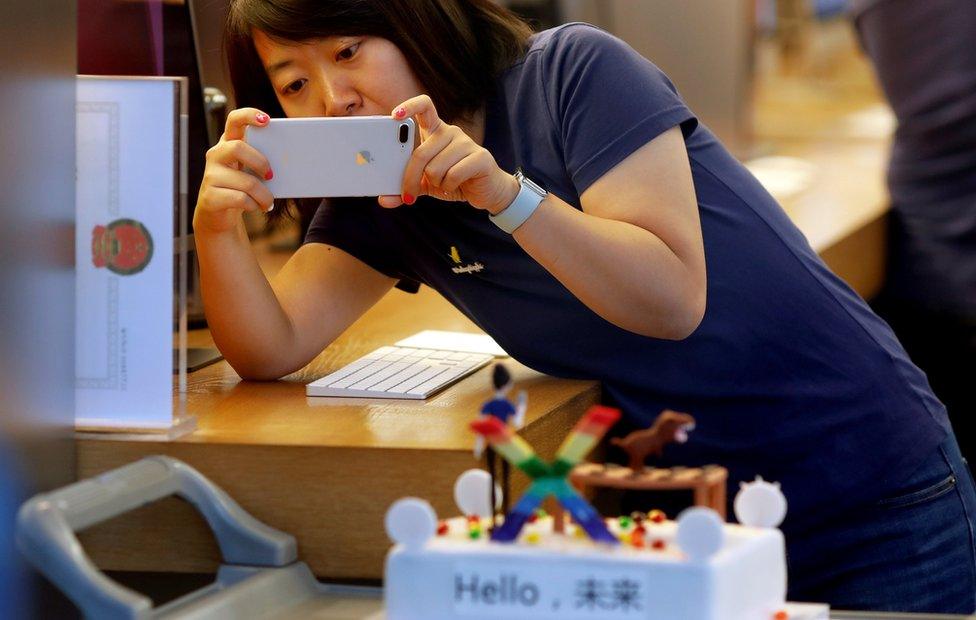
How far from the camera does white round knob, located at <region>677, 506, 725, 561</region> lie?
0.74 meters

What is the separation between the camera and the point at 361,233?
1412 mm

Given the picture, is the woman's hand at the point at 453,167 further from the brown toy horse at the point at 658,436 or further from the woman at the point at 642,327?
the brown toy horse at the point at 658,436

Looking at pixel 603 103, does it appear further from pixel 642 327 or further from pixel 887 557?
pixel 887 557

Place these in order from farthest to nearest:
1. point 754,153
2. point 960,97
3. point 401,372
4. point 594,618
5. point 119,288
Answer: point 754,153 < point 960,97 < point 401,372 < point 119,288 < point 594,618

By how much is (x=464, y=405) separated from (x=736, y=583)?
1.38ft

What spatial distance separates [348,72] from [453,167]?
0.22m

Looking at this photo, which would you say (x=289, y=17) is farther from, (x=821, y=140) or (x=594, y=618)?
(x=821, y=140)

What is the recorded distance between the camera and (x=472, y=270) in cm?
131

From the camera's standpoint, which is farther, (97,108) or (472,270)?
(472,270)

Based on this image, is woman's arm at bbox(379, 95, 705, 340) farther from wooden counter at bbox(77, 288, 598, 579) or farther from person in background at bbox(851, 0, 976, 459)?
person in background at bbox(851, 0, 976, 459)

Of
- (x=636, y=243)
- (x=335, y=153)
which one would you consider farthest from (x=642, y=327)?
(x=335, y=153)

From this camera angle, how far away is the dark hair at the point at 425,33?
47.9 inches

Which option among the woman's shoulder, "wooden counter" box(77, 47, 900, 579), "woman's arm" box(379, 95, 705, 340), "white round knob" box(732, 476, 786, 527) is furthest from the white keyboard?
"white round knob" box(732, 476, 786, 527)

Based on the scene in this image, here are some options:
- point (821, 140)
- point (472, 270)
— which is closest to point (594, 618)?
point (472, 270)
